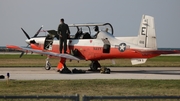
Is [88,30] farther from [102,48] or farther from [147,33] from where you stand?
[147,33]

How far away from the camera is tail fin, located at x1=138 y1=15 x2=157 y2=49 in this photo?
23391 millimetres

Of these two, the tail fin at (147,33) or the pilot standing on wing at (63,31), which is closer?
the tail fin at (147,33)

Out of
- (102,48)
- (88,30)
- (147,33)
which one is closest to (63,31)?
(88,30)

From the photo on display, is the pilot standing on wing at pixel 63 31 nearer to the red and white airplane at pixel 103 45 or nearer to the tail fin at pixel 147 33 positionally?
the red and white airplane at pixel 103 45

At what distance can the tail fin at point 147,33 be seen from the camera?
76.7 feet

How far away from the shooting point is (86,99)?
8.72 metres

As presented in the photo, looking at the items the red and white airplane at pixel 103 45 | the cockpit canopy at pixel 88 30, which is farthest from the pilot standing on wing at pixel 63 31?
the cockpit canopy at pixel 88 30

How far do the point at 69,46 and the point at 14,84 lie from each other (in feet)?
31.3

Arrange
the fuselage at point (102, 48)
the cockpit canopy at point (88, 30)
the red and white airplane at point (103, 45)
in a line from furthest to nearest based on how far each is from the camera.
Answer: the cockpit canopy at point (88, 30) → the fuselage at point (102, 48) → the red and white airplane at point (103, 45)

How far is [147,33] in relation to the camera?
23.6 metres

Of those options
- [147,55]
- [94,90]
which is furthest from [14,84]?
[147,55]

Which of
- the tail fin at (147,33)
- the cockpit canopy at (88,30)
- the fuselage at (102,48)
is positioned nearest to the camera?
the tail fin at (147,33)

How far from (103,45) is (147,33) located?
2871mm

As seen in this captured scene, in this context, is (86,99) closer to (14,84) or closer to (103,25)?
(14,84)
